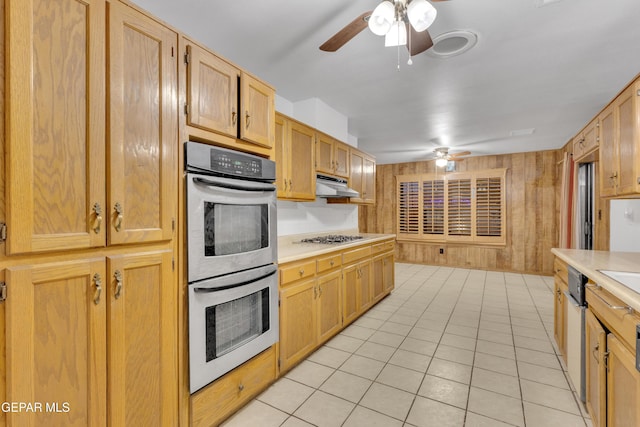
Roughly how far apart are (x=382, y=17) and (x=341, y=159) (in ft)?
7.35

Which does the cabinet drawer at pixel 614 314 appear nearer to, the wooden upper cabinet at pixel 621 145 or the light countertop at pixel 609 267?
the light countertop at pixel 609 267

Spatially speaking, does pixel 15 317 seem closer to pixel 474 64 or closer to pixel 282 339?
pixel 282 339

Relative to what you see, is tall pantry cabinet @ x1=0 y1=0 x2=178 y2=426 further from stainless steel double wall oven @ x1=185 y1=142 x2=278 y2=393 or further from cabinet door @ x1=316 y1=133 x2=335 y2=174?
cabinet door @ x1=316 y1=133 x2=335 y2=174

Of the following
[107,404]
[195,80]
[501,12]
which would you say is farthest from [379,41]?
[107,404]

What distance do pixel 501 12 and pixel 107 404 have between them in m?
2.99

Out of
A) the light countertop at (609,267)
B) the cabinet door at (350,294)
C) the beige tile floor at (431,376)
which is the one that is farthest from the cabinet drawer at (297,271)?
the light countertop at (609,267)

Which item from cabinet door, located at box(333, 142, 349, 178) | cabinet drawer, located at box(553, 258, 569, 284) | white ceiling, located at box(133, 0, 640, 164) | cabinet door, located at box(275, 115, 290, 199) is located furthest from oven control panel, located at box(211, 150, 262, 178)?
cabinet drawer, located at box(553, 258, 569, 284)

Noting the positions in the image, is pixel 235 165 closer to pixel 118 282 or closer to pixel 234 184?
pixel 234 184

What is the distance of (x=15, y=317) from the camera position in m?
0.93

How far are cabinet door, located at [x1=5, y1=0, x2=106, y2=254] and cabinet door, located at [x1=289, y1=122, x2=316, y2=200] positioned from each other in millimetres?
1701

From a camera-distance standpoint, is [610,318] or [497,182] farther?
[497,182]

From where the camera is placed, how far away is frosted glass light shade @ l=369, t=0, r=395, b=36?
4.48ft

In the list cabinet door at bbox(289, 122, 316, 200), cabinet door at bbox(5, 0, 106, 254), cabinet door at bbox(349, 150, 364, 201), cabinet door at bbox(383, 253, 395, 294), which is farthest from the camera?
cabinet door at bbox(383, 253, 395, 294)

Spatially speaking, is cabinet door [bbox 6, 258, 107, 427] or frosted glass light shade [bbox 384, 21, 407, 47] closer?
cabinet door [bbox 6, 258, 107, 427]
